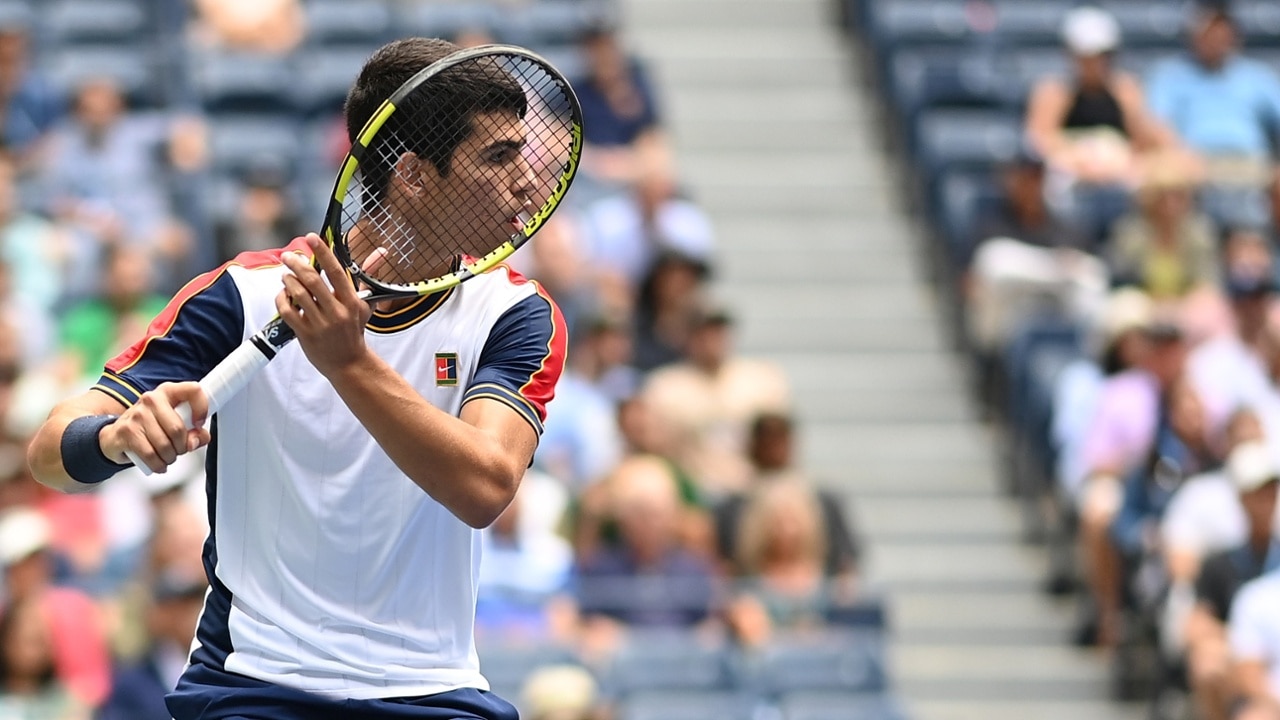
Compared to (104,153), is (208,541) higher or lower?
lower

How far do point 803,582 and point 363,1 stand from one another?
5.39m

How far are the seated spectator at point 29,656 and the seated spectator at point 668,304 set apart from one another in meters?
3.36

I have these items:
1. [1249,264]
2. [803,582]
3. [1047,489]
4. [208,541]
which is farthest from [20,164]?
[208,541]

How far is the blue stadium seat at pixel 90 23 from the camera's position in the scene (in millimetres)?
11922

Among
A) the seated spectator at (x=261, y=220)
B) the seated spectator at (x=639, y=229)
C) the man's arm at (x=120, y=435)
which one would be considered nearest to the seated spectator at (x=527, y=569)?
the seated spectator at (x=261, y=220)

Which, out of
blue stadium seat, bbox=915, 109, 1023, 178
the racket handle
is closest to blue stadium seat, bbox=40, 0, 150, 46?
blue stadium seat, bbox=915, 109, 1023, 178

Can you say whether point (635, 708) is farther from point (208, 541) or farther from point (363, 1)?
point (363, 1)

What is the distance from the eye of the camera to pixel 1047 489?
10234mm

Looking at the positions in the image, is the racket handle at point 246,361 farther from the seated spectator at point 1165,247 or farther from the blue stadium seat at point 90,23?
the blue stadium seat at point 90,23

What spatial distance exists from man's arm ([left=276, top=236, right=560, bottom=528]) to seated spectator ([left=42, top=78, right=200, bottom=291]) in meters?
6.84

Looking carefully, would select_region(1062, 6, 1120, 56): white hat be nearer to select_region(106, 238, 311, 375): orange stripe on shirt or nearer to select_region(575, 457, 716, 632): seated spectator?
select_region(575, 457, 716, 632): seated spectator

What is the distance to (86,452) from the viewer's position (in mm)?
3176

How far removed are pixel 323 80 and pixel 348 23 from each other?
750mm

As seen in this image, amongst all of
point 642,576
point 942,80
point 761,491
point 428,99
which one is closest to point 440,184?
point 428,99
